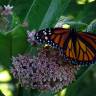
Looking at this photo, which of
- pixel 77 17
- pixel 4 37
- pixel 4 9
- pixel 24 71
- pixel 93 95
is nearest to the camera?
pixel 24 71

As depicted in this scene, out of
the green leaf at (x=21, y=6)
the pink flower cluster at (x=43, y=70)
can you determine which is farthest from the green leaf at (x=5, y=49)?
the green leaf at (x=21, y=6)

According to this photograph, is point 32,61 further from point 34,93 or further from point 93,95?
point 93,95

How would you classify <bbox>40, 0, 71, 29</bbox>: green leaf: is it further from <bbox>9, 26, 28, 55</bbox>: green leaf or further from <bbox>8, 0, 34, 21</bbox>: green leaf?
<bbox>8, 0, 34, 21</bbox>: green leaf

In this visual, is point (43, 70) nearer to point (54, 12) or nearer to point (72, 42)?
point (72, 42)

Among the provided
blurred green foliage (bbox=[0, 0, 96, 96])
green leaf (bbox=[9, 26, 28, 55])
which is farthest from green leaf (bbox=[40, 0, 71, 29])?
green leaf (bbox=[9, 26, 28, 55])

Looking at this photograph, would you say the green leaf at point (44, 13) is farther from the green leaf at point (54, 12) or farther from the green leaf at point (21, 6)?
the green leaf at point (21, 6)

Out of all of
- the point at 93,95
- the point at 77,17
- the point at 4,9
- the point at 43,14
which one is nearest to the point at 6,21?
the point at 4,9

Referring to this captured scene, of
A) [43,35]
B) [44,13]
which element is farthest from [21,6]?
[43,35]
